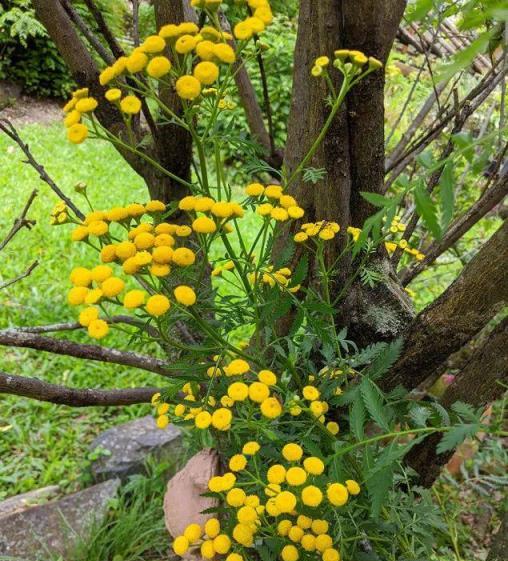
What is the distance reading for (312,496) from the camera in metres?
0.84

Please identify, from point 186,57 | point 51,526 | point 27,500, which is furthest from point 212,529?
point 27,500

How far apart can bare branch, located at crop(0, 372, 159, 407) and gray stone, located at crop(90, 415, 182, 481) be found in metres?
1.11

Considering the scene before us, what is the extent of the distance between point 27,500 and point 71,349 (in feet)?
4.35

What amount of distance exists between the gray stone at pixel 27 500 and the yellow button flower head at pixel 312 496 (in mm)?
1728

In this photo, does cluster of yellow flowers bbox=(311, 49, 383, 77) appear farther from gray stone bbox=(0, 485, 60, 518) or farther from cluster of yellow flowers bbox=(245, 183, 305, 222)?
gray stone bbox=(0, 485, 60, 518)

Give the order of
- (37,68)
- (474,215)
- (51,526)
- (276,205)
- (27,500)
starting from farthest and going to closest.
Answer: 1. (37,68)
2. (27,500)
3. (51,526)
4. (474,215)
5. (276,205)

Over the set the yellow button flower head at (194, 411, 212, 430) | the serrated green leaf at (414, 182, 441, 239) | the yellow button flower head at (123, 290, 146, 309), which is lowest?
the yellow button flower head at (194, 411, 212, 430)

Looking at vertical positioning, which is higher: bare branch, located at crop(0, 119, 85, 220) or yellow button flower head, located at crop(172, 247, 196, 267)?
yellow button flower head, located at crop(172, 247, 196, 267)

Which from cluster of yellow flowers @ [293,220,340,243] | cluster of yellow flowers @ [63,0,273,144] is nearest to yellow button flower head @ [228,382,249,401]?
cluster of yellow flowers @ [293,220,340,243]

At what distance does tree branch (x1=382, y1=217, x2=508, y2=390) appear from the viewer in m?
1.00

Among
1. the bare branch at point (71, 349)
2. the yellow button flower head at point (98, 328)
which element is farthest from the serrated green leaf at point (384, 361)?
the yellow button flower head at point (98, 328)

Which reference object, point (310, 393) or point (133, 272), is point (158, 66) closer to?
point (133, 272)

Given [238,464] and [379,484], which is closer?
[379,484]

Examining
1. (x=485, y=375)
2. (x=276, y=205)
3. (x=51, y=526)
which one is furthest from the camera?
(x=51, y=526)
